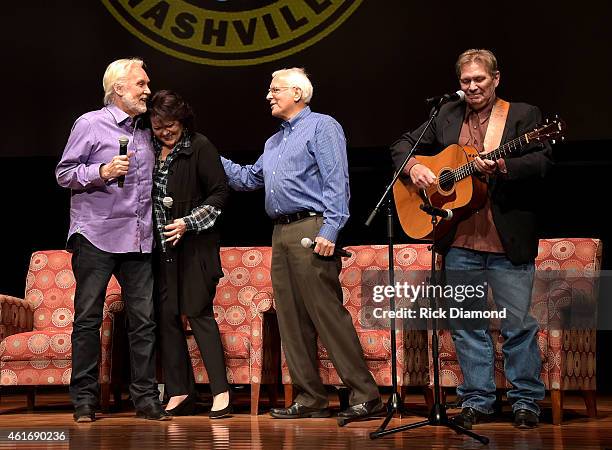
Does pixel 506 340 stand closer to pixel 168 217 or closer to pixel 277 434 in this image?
pixel 277 434

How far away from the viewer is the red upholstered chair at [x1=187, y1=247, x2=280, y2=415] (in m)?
Answer: 4.78

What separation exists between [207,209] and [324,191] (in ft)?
1.97

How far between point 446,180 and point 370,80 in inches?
77.3

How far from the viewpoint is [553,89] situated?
5449 mm

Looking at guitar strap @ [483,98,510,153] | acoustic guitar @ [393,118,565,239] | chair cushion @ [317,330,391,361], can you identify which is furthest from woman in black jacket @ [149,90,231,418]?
guitar strap @ [483,98,510,153]

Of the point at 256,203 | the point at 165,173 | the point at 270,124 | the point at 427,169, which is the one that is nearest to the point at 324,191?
the point at 427,169

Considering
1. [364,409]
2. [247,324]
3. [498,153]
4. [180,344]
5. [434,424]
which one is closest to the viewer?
[434,424]

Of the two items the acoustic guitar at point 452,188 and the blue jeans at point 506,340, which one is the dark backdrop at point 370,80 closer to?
the acoustic guitar at point 452,188

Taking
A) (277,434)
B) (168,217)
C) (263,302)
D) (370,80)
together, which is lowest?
(277,434)

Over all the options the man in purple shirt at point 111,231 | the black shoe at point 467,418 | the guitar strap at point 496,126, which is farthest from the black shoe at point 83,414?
the guitar strap at point 496,126

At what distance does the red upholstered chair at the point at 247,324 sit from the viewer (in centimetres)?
478

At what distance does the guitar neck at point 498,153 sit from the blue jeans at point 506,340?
0.34m

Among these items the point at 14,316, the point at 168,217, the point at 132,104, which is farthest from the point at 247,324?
the point at 132,104

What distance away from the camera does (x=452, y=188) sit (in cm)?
388
